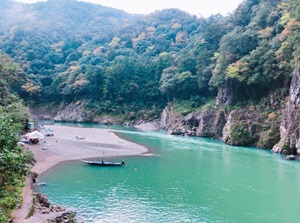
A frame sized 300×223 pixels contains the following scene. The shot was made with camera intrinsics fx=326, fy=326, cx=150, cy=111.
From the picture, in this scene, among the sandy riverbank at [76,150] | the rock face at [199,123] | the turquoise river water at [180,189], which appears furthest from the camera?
the rock face at [199,123]

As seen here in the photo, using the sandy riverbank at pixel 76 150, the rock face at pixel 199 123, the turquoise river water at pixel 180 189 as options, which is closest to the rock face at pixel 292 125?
the turquoise river water at pixel 180 189

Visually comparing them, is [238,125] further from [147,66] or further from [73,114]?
[73,114]

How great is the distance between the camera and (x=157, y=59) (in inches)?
4299

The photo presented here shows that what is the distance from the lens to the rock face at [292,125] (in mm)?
46281

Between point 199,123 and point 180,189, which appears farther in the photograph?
point 199,123

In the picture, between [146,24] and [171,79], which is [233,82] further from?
[146,24]

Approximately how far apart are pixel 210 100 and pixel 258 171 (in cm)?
4306

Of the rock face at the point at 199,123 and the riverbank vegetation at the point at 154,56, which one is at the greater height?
the riverbank vegetation at the point at 154,56

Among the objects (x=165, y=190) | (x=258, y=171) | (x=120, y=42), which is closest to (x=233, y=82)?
(x=258, y=171)

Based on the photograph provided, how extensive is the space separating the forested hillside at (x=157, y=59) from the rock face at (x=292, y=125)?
3.80 metres

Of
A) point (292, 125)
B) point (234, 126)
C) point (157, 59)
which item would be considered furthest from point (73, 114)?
point (292, 125)

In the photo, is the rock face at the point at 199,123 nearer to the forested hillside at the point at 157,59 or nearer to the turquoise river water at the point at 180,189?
the forested hillside at the point at 157,59

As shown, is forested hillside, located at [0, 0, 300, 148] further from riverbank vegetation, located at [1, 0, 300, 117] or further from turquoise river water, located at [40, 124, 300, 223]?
turquoise river water, located at [40, 124, 300, 223]

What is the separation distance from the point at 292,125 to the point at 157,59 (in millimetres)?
67683
